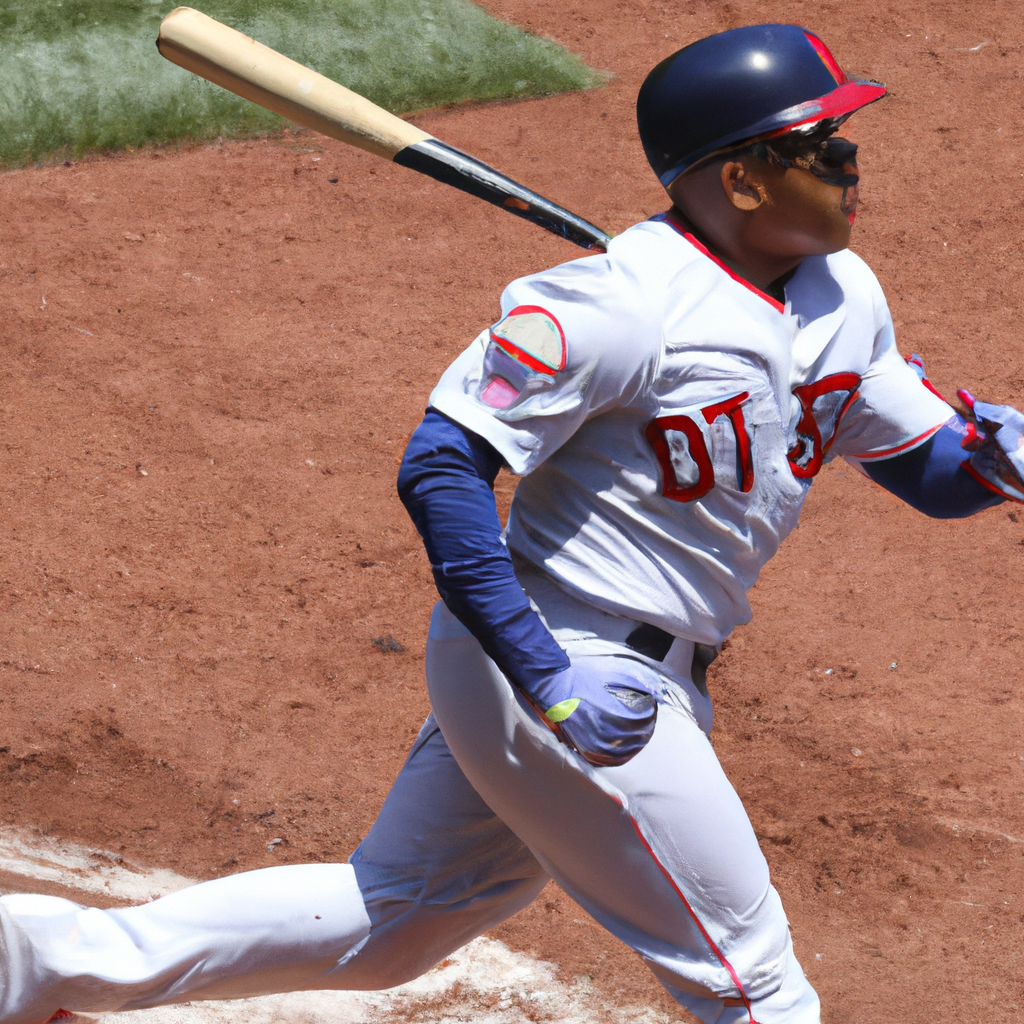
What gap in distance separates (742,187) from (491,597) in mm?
771

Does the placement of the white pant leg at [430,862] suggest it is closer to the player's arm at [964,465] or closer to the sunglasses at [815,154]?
the player's arm at [964,465]

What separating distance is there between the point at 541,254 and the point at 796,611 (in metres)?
2.03

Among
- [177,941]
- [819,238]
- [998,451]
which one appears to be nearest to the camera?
[819,238]

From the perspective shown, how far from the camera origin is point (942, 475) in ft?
7.88

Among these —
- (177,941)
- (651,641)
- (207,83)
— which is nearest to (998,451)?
(651,641)

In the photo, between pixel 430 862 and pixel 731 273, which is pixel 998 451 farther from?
pixel 430 862

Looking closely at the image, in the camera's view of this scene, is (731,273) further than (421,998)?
No

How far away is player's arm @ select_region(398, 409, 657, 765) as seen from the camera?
183 centimetres

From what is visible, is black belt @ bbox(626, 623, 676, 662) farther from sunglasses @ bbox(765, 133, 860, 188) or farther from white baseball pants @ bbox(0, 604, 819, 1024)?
sunglasses @ bbox(765, 133, 860, 188)

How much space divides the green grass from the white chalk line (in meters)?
3.61

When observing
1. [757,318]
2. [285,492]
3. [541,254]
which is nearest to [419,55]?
[541,254]

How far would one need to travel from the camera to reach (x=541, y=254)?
5.41 metres

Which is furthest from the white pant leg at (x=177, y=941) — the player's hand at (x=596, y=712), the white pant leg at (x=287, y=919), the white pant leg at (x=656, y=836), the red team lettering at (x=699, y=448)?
the red team lettering at (x=699, y=448)

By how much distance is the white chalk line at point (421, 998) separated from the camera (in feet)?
9.75
